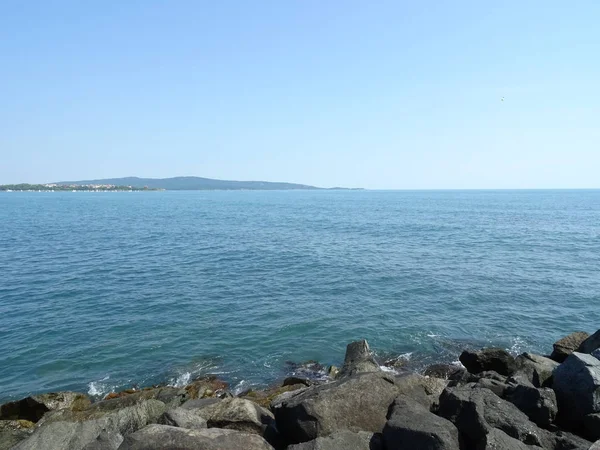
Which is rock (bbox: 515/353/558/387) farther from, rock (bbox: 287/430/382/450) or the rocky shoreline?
rock (bbox: 287/430/382/450)

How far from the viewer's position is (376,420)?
35.0ft

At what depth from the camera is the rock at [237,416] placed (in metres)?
11.0

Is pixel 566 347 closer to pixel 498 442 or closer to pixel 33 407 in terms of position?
pixel 498 442

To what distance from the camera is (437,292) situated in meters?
33.9

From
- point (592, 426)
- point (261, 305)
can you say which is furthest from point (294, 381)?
point (261, 305)

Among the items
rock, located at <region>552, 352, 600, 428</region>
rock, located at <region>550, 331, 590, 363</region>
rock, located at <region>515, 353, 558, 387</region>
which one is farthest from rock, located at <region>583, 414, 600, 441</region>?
rock, located at <region>550, 331, 590, 363</region>

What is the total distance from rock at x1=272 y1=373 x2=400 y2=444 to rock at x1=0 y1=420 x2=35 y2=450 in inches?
325

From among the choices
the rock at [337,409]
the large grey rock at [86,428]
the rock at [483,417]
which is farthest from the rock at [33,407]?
the rock at [483,417]

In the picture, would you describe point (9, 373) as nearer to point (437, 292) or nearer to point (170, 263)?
point (170, 263)

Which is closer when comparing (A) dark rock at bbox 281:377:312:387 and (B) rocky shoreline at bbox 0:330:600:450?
(B) rocky shoreline at bbox 0:330:600:450

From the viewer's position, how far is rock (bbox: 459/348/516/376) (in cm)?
1769

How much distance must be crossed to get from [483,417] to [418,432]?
186 centimetres

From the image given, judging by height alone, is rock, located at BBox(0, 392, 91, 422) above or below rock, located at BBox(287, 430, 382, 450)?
below

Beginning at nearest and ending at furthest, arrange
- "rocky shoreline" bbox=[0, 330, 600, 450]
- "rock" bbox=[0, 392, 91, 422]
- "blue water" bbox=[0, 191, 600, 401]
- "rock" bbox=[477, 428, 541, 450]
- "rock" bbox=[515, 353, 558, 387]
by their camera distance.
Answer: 1. "rock" bbox=[477, 428, 541, 450]
2. "rocky shoreline" bbox=[0, 330, 600, 450]
3. "rock" bbox=[515, 353, 558, 387]
4. "rock" bbox=[0, 392, 91, 422]
5. "blue water" bbox=[0, 191, 600, 401]
